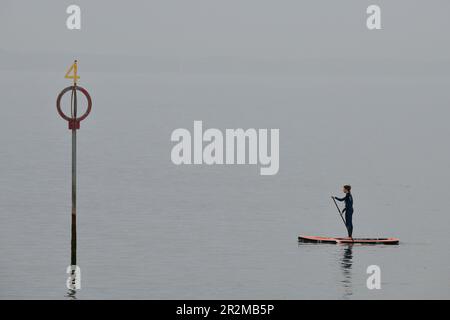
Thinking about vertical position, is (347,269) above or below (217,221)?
below

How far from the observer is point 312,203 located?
8081 cm

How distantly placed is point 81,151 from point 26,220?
53.1 metres

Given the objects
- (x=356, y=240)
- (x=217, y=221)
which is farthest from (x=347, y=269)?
(x=217, y=221)

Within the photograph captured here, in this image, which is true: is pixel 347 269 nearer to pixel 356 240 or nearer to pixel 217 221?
pixel 356 240

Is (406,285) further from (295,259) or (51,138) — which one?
(51,138)

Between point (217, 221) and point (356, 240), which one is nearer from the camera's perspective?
point (356, 240)

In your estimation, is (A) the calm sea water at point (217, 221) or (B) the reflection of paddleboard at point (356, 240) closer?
(A) the calm sea water at point (217, 221)

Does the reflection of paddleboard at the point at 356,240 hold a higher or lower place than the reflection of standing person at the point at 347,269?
higher

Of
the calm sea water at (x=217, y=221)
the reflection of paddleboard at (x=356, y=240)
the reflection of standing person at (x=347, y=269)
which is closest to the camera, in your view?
the reflection of standing person at (x=347, y=269)

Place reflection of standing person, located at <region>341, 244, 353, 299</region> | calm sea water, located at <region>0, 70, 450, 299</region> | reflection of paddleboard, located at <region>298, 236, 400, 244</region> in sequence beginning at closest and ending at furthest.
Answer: reflection of standing person, located at <region>341, 244, 353, 299</region> → calm sea water, located at <region>0, 70, 450, 299</region> → reflection of paddleboard, located at <region>298, 236, 400, 244</region>

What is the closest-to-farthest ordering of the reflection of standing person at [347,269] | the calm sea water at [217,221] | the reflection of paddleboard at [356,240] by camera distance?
1. the reflection of standing person at [347,269]
2. the calm sea water at [217,221]
3. the reflection of paddleboard at [356,240]

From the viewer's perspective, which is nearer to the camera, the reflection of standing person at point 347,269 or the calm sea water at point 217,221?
the reflection of standing person at point 347,269

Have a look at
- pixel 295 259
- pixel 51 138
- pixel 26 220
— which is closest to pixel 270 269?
pixel 295 259

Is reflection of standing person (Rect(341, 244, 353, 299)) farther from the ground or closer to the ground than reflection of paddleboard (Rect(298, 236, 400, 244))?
closer to the ground
